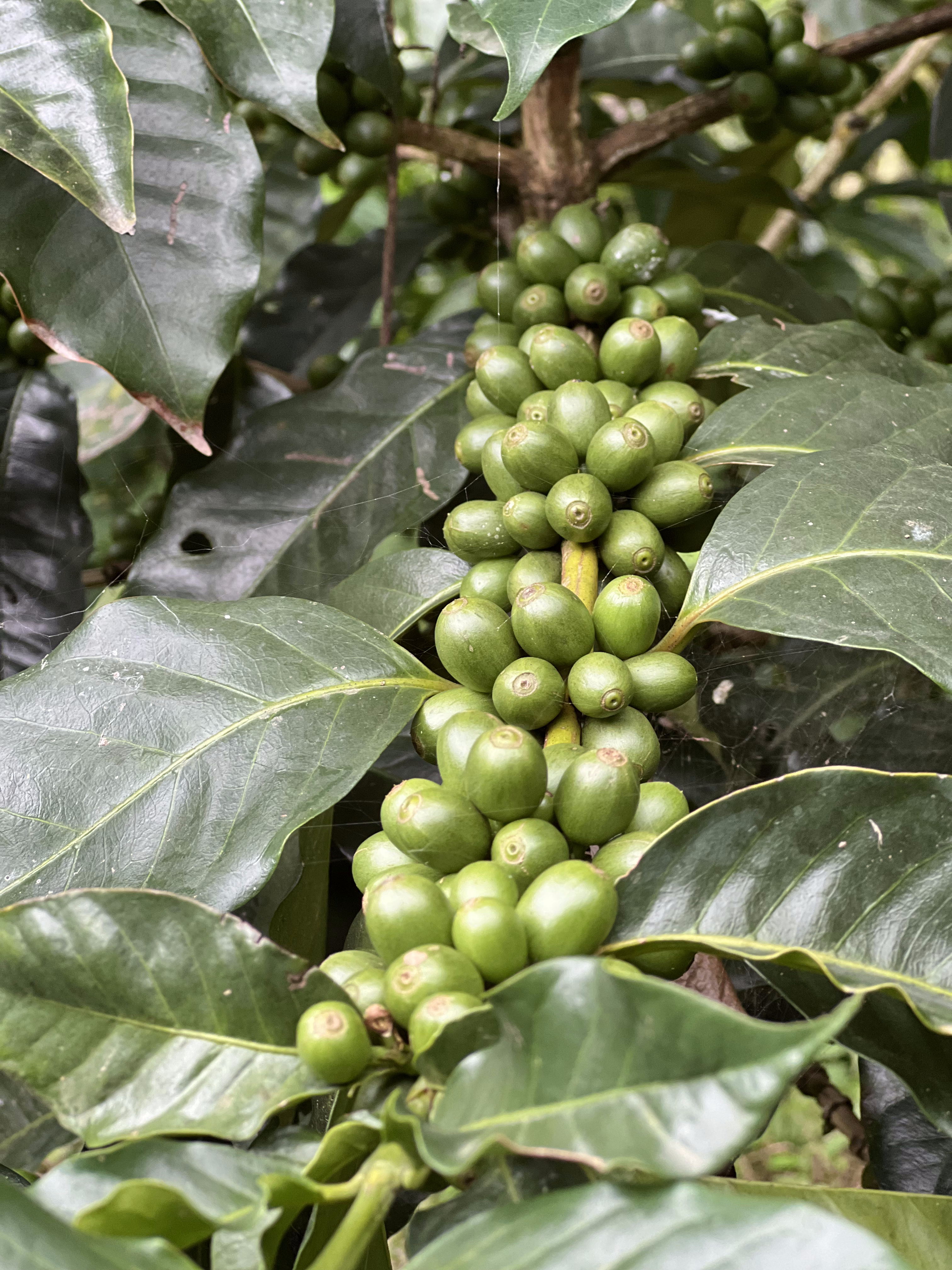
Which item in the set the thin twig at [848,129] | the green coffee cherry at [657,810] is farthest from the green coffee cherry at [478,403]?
the thin twig at [848,129]

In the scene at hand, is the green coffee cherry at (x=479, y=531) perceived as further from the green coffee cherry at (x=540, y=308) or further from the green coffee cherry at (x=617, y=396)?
the green coffee cherry at (x=540, y=308)

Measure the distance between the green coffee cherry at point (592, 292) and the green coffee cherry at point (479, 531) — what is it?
0.91 ft

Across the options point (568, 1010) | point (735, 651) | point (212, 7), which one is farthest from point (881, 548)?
point (212, 7)

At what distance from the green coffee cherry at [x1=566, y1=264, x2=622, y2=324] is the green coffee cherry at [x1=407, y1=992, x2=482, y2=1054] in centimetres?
71

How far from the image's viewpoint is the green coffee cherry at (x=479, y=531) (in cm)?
82

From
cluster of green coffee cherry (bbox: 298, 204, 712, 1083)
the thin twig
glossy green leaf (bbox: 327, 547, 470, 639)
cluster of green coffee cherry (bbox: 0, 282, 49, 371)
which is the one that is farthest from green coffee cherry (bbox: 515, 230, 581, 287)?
the thin twig

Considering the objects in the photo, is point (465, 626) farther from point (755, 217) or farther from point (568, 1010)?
point (755, 217)

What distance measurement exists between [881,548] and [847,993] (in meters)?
0.31

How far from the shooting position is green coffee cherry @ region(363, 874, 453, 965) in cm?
51

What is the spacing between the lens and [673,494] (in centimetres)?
80

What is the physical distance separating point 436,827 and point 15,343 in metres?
1.04

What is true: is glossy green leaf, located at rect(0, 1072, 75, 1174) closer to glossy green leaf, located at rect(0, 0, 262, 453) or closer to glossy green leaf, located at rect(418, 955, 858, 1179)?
glossy green leaf, located at rect(418, 955, 858, 1179)

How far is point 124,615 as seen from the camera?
769 mm

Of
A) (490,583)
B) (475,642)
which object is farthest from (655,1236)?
(490,583)
